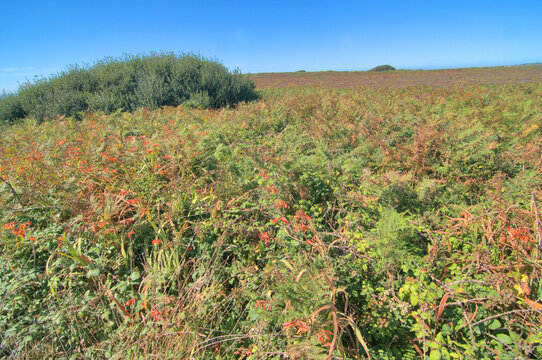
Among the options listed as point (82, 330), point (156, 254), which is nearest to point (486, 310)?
point (156, 254)

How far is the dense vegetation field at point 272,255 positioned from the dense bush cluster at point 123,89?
738 centimetres

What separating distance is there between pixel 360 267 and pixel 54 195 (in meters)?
4.00

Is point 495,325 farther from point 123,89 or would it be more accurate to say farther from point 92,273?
point 123,89

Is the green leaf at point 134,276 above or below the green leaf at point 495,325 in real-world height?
above

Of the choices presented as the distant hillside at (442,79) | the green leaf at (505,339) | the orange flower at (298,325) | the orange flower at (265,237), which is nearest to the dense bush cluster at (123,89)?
the distant hillside at (442,79)

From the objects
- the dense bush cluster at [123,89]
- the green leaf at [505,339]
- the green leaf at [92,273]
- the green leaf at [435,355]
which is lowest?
the green leaf at [435,355]

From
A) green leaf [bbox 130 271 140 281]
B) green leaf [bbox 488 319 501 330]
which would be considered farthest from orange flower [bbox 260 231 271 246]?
green leaf [bbox 488 319 501 330]

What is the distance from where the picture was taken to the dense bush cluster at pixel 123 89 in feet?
35.8

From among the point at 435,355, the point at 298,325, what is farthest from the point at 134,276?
the point at 435,355

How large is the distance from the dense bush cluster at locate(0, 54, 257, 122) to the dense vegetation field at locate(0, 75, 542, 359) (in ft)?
24.2

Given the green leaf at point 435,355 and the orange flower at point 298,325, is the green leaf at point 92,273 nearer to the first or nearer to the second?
the orange flower at point 298,325

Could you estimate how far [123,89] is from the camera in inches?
447

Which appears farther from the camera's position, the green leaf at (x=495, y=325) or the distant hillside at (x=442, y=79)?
the distant hillside at (x=442, y=79)

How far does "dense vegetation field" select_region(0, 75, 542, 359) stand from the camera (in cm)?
192
